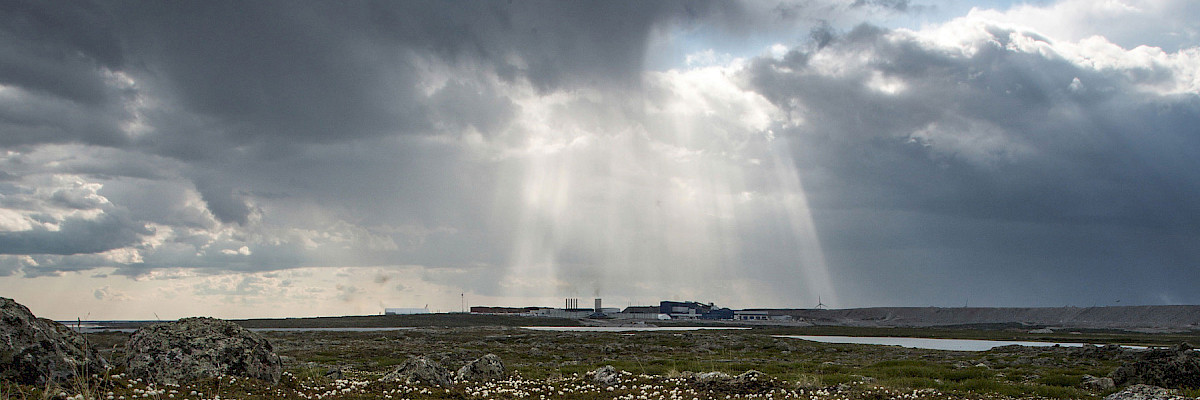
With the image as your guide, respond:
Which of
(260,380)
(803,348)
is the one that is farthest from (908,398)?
(803,348)

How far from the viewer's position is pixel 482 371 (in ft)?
102

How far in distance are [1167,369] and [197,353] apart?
38545mm

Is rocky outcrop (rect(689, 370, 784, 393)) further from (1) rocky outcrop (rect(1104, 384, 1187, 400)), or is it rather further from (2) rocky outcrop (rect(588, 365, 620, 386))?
(1) rocky outcrop (rect(1104, 384, 1187, 400))

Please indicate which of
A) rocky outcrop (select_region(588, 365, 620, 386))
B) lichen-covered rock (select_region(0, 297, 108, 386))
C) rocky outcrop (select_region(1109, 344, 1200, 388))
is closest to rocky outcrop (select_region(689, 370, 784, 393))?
rocky outcrop (select_region(588, 365, 620, 386))

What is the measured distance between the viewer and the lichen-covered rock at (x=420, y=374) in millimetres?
27562

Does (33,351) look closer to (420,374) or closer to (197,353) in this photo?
(197,353)

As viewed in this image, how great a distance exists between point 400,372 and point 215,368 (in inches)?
273

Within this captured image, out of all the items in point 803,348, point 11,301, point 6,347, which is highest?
point 11,301

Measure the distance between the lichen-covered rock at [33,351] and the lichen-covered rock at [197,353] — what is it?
1899 millimetres

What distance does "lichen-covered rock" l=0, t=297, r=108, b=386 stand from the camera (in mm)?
19594

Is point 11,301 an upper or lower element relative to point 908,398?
upper

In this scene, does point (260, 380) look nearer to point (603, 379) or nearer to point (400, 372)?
point (400, 372)

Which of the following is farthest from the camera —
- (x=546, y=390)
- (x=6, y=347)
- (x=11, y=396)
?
(x=546, y=390)

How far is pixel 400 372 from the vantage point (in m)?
28.6
